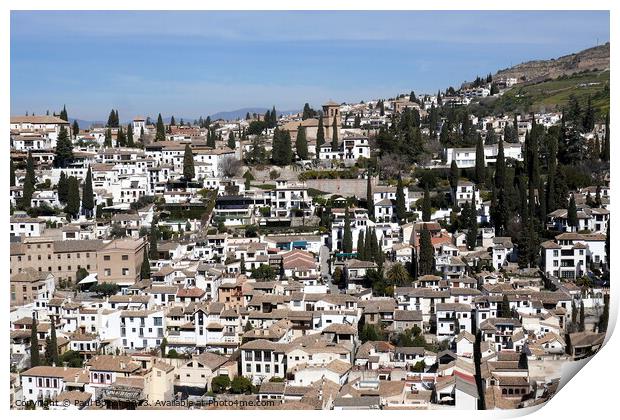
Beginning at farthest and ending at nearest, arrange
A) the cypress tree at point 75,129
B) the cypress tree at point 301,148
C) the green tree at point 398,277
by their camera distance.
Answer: the cypress tree at point 75,129
the cypress tree at point 301,148
the green tree at point 398,277

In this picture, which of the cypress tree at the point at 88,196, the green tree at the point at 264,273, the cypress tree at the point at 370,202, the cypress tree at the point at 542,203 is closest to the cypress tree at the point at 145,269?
the green tree at the point at 264,273

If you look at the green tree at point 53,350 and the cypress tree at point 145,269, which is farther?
the cypress tree at point 145,269

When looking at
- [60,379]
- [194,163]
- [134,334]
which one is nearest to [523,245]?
[134,334]

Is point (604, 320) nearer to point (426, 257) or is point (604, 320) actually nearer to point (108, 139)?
point (426, 257)

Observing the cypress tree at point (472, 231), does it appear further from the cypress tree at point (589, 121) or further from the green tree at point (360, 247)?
the cypress tree at point (589, 121)

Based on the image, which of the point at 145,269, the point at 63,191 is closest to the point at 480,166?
the point at 145,269

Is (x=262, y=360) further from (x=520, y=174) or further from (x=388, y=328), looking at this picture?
(x=520, y=174)

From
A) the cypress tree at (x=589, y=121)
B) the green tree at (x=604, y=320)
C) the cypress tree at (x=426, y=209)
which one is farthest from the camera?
the cypress tree at (x=589, y=121)

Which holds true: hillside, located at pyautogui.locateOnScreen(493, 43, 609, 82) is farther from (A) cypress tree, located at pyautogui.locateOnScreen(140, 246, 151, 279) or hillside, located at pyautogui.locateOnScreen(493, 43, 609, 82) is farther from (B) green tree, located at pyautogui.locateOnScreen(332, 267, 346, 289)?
(A) cypress tree, located at pyautogui.locateOnScreen(140, 246, 151, 279)
